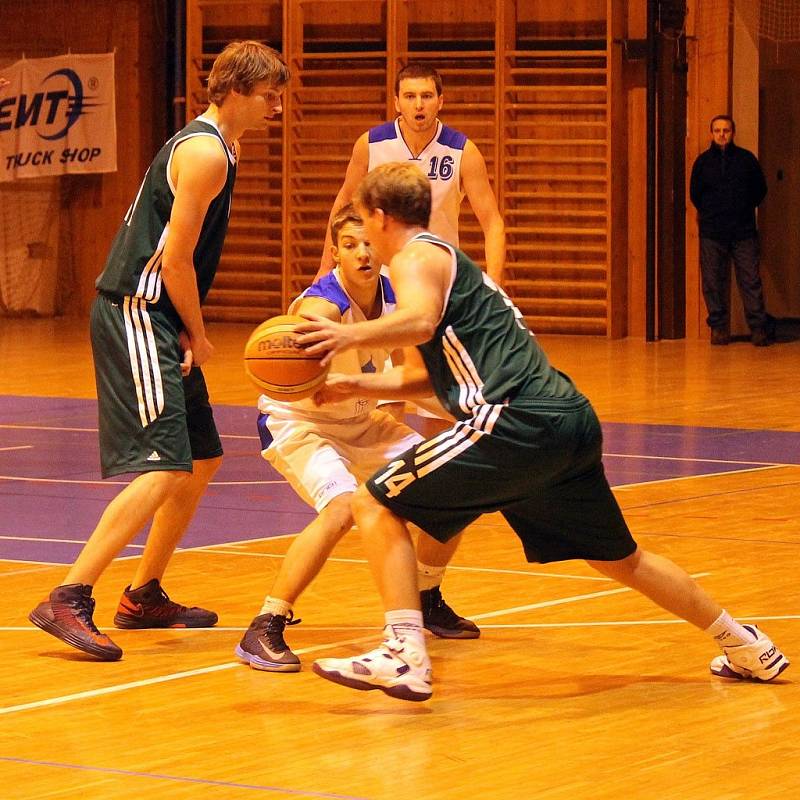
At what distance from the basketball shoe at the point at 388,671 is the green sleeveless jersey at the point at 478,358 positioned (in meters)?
0.61

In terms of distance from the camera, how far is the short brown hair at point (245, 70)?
5.21 m

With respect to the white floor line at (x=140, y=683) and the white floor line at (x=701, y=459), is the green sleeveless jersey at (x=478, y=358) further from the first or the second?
the white floor line at (x=701, y=459)

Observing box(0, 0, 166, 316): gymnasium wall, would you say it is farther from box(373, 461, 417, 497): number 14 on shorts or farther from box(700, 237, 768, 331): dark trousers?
box(373, 461, 417, 497): number 14 on shorts

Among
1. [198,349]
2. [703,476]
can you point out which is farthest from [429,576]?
[703,476]

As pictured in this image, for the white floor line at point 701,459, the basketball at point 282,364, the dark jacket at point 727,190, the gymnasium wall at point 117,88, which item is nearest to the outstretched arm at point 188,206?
the basketball at point 282,364

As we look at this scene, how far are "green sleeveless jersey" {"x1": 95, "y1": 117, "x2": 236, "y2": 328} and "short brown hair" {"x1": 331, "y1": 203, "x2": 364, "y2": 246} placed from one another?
13.2 inches

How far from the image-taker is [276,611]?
5.03 meters

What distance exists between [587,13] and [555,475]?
13582mm

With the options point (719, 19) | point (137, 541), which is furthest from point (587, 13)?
point (137, 541)

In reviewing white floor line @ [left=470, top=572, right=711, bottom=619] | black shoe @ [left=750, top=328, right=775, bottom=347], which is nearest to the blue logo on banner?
black shoe @ [left=750, top=328, right=775, bottom=347]

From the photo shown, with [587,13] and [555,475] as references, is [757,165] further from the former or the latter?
[555,475]

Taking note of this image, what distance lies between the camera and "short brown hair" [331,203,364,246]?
534 cm

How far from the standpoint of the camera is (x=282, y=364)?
454cm

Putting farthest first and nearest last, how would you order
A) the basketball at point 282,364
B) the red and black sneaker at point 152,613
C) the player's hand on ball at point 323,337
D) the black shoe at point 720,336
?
the black shoe at point 720,336
the red and black sneaker at point 152,613
the basketball at point 282,364
the player's hand on ball at point 323,337
